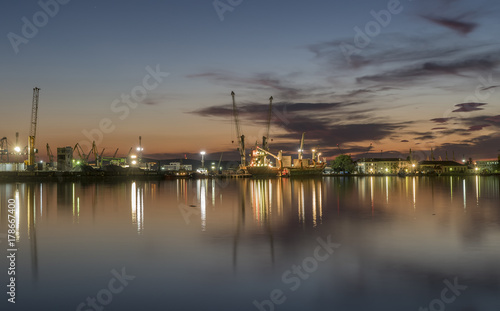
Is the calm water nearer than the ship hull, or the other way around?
the calm water

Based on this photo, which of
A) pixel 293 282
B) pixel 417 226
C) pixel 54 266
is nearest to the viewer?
pixel 293 282

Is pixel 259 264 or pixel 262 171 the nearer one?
pixel 259 264

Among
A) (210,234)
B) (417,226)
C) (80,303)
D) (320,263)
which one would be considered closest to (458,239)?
(417,226)

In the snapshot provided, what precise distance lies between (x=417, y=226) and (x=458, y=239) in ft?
17.4

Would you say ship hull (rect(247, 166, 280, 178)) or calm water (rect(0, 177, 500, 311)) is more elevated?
ship hull (rect(247, 166, 280, 178))

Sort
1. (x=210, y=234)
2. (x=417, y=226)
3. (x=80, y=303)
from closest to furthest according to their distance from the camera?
(x=80, y=303) → (x=210, y=234) → (x=417, y=226)

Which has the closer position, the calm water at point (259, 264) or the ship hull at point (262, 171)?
the calm water at point (259, 264)

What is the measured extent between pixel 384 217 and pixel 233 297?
78.5ft

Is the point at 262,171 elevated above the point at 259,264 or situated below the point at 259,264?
above

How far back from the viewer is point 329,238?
25.5m

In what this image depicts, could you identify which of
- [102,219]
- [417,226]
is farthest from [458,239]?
[102,219]

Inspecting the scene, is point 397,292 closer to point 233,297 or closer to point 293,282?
point 293,282

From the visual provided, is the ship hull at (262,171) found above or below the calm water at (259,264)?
above

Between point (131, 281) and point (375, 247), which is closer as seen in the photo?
point (131, 281)
